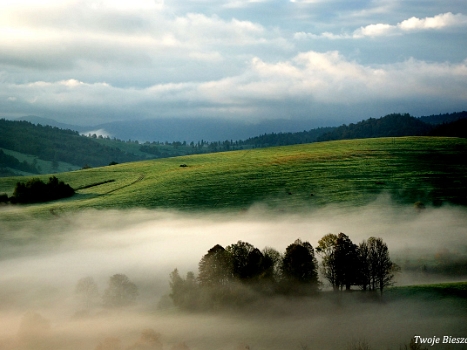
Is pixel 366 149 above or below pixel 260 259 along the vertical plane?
above

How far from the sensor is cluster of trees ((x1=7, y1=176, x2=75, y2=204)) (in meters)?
94.0

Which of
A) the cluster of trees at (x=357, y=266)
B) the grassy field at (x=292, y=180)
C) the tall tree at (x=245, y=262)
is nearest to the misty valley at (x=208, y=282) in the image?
the tall tree at (x=245, y=262)

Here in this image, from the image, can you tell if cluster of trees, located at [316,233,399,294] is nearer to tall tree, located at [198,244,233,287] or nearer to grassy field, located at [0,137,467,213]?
tall tree, located at [198,244,233,287]

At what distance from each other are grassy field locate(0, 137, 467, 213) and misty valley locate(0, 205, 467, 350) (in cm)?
454

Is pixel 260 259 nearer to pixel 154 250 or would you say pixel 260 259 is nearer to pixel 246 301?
pixel 246 301

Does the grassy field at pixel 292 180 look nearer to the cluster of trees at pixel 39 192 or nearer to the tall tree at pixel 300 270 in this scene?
the cluster of trees at pixel 39 192

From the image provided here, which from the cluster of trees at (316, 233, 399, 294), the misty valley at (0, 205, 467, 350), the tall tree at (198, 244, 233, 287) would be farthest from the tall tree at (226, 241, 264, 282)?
the cluster of trees at (316, 233, 399, 294)

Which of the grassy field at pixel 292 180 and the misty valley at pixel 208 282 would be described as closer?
the misty valley at pixel 208 282

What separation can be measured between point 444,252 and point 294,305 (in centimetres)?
2178

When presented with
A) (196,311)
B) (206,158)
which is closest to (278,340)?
(196,311)

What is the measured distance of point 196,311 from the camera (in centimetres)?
4812

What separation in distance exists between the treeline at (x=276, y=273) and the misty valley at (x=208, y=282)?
0.21 meters

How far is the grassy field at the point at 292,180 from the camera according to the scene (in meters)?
81.7

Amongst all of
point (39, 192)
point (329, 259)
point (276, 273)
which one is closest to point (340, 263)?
point (329, 259)
